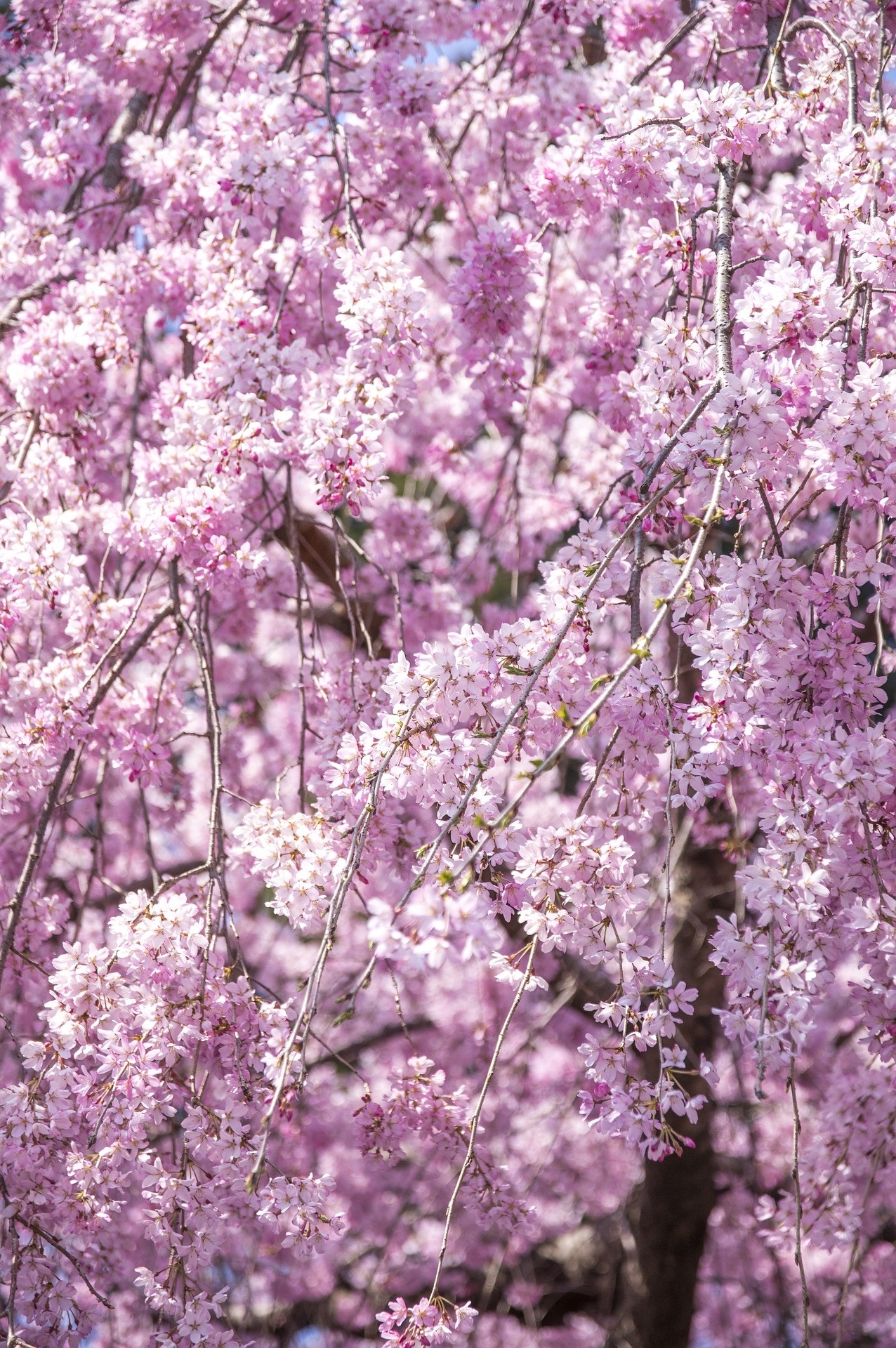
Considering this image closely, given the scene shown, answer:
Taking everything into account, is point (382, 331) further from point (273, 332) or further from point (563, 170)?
point (563, 170)

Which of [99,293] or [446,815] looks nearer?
[446,815]

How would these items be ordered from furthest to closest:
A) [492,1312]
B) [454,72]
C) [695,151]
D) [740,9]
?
[492,1312], [454,72], [740,9], [695,151]

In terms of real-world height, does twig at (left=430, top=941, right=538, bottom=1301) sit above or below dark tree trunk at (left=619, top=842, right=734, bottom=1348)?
below

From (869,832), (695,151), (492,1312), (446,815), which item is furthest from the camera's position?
(492,1312)

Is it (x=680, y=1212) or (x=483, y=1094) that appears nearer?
(x=483, y=1094)

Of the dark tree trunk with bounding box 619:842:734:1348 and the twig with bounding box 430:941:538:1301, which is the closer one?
the twig with bounding box 430:941:538:1301

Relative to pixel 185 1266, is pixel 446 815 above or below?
above

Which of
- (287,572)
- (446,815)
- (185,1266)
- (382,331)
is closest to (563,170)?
(382,331)

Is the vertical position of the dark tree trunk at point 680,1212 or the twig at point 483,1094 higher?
the dark tree trunk at point 680,1212

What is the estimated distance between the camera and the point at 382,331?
192 centimetres

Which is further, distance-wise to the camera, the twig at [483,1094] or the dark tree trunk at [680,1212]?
the dark tree trunk at [680,1212]

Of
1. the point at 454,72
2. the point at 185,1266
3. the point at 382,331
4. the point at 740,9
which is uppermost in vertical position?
the point at 454,72

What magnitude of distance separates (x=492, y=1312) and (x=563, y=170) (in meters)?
4.23

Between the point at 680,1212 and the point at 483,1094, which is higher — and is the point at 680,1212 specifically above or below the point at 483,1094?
above
